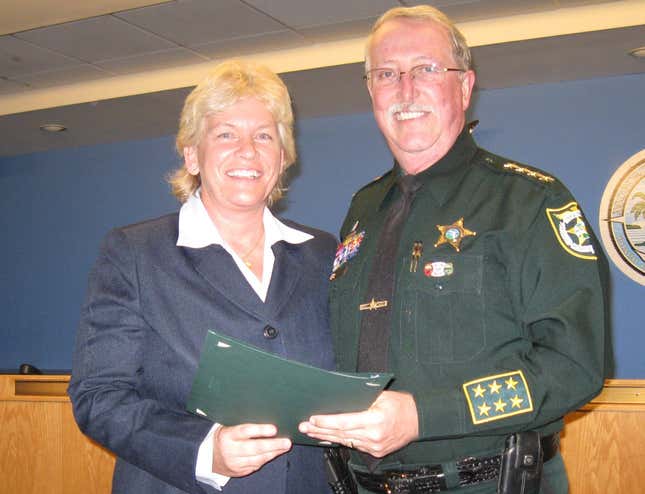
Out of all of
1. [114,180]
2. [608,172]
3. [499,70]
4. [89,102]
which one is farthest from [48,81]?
[608,172]

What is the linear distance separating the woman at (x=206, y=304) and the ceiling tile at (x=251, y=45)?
2644mm

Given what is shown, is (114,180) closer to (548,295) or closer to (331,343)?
(331,343)

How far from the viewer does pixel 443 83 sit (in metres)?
1.91

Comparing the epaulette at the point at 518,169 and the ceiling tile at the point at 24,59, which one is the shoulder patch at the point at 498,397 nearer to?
the epaulette at the point at 518,169

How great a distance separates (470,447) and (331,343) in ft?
1.58

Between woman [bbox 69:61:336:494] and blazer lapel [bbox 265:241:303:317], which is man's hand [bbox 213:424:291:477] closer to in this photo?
woman [bbox 69:61:336:494]

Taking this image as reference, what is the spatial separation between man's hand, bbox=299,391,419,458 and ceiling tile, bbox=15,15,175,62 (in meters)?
3.45

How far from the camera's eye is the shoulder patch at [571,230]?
161 centimetres

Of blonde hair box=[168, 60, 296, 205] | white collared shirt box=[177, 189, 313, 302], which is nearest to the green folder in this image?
white collared shirt box=[177, 189, 313, 302]

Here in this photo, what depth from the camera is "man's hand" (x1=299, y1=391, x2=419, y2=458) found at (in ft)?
4.70

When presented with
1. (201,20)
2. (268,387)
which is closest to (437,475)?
(268,387)

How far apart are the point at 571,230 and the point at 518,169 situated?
232mm

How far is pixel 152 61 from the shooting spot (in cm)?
504

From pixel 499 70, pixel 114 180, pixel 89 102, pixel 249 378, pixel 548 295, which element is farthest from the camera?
pixel 114 180
